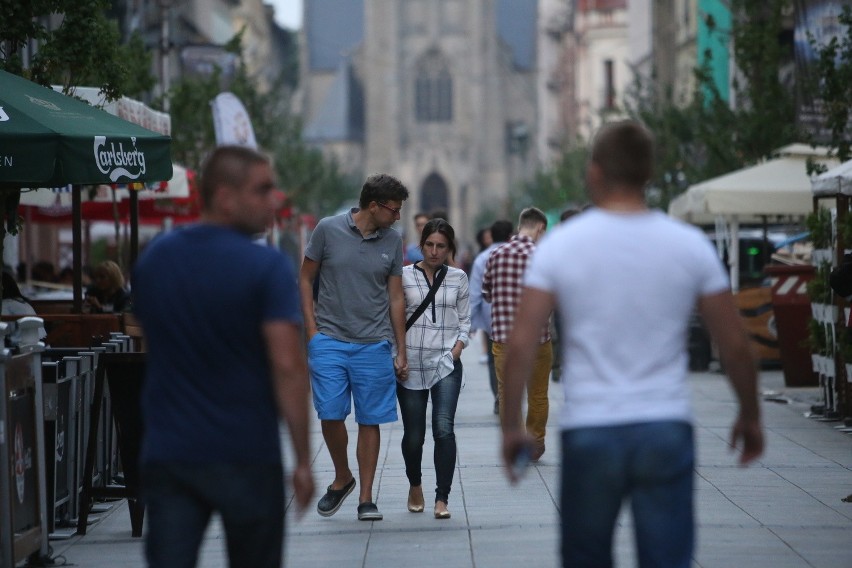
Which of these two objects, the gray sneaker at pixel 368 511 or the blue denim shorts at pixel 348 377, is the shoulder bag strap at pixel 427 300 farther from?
the gray sneaker at pixel 368 511

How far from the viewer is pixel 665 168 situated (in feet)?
102

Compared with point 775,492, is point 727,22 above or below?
above

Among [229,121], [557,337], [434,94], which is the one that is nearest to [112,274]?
[229,121]

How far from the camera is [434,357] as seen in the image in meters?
9.14

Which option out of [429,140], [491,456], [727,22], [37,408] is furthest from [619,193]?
Result: [429,140]

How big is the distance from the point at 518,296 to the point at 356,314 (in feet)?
8.14

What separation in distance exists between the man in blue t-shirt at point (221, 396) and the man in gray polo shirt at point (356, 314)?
4090 mm

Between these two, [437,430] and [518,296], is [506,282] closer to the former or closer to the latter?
[518,296]

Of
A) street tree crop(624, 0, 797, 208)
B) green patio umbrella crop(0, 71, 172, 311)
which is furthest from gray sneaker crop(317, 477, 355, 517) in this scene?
street tree crop(624, 0, 797, 208)

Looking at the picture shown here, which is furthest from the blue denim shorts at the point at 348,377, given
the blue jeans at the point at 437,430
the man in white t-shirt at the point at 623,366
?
the man in white t-shirt at the point at 623,366

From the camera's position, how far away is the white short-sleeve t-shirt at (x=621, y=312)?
14.2 ft

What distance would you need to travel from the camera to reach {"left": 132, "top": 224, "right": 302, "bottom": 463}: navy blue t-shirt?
4426 mm

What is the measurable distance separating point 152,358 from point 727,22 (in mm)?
37843

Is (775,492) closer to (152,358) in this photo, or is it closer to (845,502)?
(845,502)
